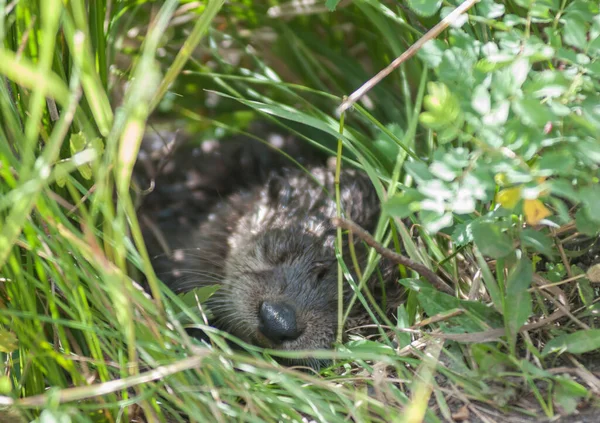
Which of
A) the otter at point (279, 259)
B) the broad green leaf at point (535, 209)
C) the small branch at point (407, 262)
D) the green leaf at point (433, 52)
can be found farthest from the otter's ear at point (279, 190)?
the broad green leaf at point (535, 209)

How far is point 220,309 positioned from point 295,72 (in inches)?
68.4

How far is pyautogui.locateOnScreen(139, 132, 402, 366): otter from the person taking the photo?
9.82 ft

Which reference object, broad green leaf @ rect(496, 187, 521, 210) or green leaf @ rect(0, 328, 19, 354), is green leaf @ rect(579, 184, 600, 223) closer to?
broad green leaf @ rect(496, 187, 521, 210)

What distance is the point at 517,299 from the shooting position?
2229 mm

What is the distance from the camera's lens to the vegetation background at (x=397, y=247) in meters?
1.88

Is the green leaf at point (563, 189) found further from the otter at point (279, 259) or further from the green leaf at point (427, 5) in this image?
the otter at point (279, 259)

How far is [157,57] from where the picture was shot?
4.05 metres

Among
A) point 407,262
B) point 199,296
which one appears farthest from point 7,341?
point 407,262

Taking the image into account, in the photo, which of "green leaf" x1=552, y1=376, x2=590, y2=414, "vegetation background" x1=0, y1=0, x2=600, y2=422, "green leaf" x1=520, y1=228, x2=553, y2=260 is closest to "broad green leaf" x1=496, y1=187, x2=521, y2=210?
"vegetation background" x1=0, y1=0, x2=600, y2=422

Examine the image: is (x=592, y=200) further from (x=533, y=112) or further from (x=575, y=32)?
(x=575, y=32)

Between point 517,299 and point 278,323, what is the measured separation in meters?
1.01

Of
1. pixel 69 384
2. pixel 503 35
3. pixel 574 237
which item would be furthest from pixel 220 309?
pixel 503 35

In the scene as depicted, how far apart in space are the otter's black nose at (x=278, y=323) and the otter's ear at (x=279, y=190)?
0.86 m

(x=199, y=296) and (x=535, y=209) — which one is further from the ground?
(x=535, y=209)
